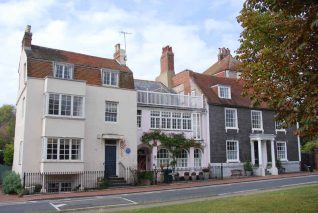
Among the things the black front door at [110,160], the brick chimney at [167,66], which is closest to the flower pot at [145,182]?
→ the black front door at [110,160]

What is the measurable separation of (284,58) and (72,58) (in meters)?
21.8

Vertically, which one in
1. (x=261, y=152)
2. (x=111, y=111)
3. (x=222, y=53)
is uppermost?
(x=222, y=53)

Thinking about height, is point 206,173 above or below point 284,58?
below

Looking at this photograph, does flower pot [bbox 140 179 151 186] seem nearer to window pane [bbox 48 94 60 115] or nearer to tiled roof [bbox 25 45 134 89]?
tiled roof [bbox 25 45 134 89]

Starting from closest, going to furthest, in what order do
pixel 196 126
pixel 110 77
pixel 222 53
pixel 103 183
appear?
pixel 103 183 → pixel 110 77 → pixel 196 126 → pixel 222 53

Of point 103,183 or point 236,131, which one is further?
point 236,131

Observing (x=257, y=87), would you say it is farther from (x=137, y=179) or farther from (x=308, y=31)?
(x=137, y=179)

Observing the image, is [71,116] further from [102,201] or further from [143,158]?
[102,201]

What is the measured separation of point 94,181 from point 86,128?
12.8ft

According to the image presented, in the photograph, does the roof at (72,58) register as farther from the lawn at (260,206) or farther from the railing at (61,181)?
the lawn at (260,206)

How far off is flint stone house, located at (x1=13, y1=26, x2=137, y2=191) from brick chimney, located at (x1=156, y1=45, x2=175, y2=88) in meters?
9.75

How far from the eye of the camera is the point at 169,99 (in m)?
32.8

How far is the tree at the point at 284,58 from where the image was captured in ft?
28.1

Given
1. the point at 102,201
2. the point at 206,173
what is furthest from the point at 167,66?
the point at 102,201
